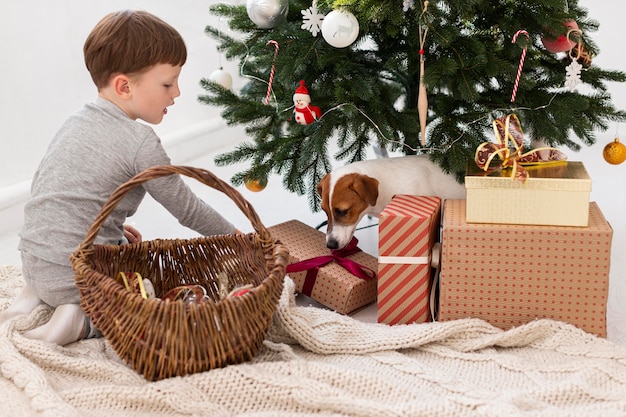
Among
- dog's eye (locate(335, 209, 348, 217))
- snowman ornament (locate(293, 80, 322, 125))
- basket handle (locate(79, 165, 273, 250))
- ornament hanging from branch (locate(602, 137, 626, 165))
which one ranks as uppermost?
snowman ornament (locate(293, 80, 322, 125))

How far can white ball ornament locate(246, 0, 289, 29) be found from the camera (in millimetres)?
1668

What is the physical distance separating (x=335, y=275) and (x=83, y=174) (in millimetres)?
624

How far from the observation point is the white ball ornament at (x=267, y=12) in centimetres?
167

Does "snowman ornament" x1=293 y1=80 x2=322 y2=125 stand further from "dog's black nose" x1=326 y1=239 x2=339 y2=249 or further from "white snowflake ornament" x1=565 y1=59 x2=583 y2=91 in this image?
"white snowflake ornament" x1=565 y1=59 x2=583 y2=91

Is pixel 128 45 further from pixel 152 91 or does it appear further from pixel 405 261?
pixel 405 261

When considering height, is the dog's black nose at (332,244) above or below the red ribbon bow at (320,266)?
above

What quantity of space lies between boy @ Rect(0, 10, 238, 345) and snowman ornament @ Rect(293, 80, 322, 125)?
0.30 m

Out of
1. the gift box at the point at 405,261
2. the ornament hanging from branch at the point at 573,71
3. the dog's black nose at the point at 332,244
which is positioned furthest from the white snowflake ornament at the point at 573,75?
the dog's black nose at the point at 332,244

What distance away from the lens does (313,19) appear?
5.40 feet

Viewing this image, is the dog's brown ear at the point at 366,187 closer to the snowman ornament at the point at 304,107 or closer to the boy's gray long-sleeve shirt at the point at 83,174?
the snowman ornament at the point at 304,107

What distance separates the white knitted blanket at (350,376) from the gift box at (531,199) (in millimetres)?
223

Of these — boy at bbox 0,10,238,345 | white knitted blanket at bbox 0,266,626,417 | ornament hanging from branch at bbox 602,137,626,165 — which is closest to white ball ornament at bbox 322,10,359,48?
boy at bbox 0,10,238,345

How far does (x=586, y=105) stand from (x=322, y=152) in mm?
645

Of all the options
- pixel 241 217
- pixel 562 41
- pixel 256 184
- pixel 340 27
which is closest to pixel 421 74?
pixel 340 27
